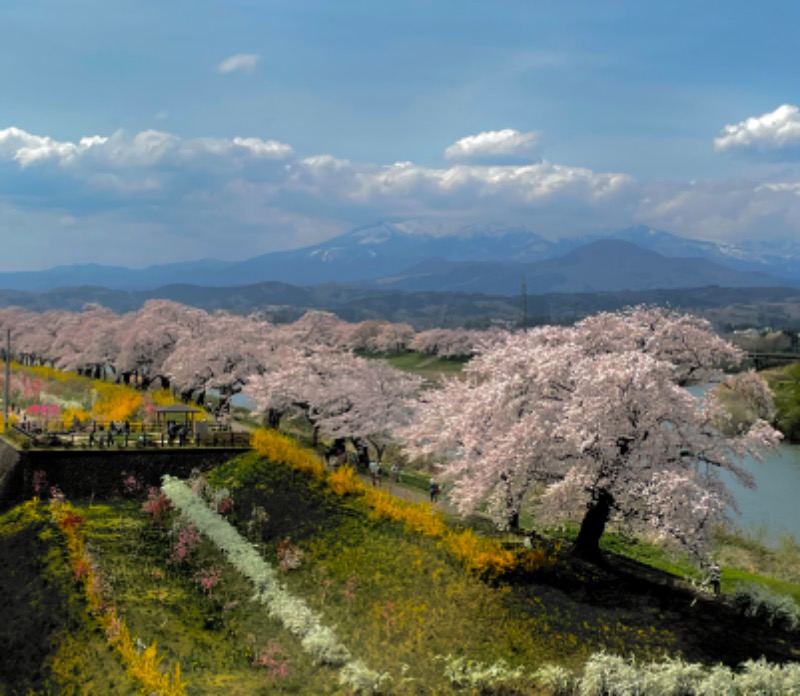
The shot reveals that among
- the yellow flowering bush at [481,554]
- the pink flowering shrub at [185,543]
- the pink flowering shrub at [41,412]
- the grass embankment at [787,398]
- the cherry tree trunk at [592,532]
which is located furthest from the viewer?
the grass embankment at [787,398]

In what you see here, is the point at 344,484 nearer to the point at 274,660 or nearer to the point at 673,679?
the point at 274,660

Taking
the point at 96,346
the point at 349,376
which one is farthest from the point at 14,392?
the point at 349,376

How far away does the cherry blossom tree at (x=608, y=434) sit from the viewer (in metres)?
27.0

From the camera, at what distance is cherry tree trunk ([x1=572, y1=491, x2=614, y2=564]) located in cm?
3084

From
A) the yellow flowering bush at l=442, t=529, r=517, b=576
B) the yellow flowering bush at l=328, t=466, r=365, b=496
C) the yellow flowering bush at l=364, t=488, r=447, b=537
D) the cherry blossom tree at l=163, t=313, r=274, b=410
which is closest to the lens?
the yellow flowering bush at l=442, t=529, r=517, b=576

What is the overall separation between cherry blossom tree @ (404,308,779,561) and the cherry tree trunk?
0.05 metres

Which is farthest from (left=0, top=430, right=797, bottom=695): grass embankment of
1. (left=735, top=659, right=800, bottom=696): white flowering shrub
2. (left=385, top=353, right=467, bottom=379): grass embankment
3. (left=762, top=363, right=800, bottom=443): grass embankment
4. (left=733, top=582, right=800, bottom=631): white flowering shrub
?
(left=385, top=353, right=467, bottom=379): grass embankment

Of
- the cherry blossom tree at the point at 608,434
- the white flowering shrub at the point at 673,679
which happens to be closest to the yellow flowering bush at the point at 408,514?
the cherry blossom tree at the point at 608,434

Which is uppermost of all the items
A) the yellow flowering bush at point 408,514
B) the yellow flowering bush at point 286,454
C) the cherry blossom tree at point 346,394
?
the cherry blossom tree at point 346,394

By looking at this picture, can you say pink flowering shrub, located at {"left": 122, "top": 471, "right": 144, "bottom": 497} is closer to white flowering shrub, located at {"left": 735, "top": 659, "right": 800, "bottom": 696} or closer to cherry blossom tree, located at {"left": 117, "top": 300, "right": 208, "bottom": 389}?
white flowering shrub, located at {"left": 735, "top": 659, "right": 800, "bottom": 696}

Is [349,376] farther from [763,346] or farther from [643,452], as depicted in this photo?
[763,346]

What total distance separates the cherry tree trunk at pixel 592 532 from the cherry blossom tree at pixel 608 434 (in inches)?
1.9

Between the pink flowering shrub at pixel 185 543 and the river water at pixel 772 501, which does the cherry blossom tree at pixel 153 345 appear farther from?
the river water at pixel 772 501

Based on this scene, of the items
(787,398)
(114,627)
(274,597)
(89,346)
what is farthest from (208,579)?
(787,398)
